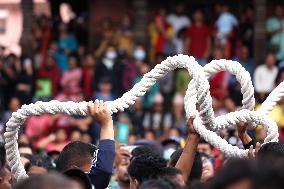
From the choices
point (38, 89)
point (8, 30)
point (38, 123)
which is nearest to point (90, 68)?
point (38, 89)

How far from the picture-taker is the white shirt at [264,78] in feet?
64.8

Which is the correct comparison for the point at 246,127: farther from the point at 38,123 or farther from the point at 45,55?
the point at 45,55

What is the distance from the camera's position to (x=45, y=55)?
22625 millimetres

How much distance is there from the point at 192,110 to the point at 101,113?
2.95ft

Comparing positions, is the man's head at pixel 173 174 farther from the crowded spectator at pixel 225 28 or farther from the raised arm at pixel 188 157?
the crowded spectator at pixel 225 28

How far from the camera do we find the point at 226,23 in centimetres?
2189

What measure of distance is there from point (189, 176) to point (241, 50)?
1280 centimetres

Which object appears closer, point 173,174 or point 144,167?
point 173,174

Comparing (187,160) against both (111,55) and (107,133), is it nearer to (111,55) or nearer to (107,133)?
(107,133)

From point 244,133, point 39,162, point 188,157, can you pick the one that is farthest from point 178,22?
point 188,157

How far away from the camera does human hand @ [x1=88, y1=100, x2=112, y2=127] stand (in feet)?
25.3

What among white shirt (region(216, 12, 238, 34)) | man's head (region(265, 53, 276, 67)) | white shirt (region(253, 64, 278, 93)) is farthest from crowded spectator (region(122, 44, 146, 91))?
man's head (region(265, 53, 276, 67))

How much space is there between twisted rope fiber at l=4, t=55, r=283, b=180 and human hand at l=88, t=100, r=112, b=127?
27cm

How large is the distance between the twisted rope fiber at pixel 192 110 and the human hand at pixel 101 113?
0.27 meters
